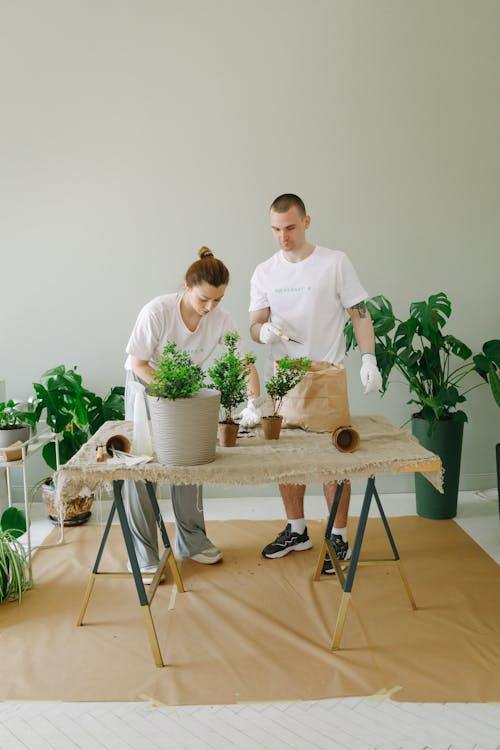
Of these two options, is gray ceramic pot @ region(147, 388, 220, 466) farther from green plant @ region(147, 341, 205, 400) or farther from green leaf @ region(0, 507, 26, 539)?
green leaf @ region(0, 507, 26, 539)

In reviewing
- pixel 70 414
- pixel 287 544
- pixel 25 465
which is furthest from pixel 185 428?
pixel 70 414

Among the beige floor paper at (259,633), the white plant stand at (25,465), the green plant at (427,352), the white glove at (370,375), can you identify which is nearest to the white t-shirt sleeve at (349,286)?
the white glove at (370,375)

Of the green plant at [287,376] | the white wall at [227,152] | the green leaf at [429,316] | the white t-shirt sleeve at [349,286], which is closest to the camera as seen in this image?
the green plant at [287,376]

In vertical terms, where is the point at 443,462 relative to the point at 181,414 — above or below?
below

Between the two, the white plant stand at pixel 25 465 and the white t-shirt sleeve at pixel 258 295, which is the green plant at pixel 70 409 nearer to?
the white plant stand at pixel 25 465

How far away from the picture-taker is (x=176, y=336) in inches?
98.5

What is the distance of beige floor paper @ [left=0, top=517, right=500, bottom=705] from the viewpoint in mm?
1970

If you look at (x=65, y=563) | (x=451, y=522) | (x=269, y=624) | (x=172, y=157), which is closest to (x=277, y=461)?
(x=269, y=624)

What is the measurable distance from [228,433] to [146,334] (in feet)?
1.81

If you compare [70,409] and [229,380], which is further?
[70,409]

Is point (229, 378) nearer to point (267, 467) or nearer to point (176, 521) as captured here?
point (267, 467)

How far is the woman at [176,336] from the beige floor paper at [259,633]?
0.85ft

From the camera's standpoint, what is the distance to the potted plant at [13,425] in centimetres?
281

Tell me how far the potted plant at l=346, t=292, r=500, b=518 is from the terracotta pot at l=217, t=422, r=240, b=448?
1.22 metres
